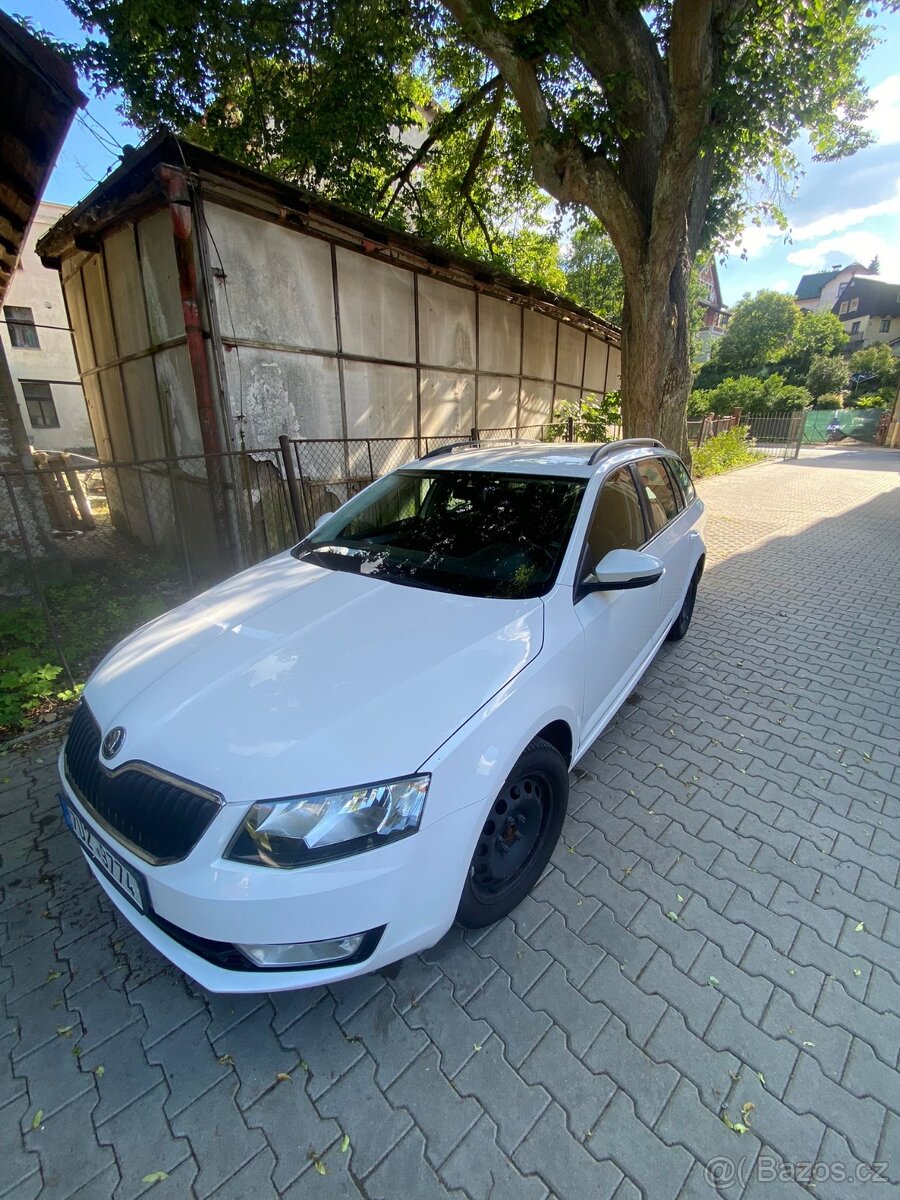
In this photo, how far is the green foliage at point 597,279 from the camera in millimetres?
20500

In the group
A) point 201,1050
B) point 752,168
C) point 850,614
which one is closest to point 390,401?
point 850,614

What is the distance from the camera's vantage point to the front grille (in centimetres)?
150

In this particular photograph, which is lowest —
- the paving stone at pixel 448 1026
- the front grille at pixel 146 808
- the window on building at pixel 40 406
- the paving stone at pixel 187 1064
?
the paving stone at pixel 448 1026

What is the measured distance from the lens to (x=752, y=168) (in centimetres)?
834

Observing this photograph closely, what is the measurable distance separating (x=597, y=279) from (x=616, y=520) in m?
22.0

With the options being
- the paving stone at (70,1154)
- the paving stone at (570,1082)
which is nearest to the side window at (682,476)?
the paving stone at (570,1082)

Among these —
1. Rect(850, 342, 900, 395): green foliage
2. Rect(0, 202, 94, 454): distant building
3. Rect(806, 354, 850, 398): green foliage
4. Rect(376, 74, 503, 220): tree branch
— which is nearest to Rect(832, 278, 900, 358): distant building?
Rect(850, 342, 900, 395): green foliage

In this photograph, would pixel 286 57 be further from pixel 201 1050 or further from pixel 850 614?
pixel 201 1050

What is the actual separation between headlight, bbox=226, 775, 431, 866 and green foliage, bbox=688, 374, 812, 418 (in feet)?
102

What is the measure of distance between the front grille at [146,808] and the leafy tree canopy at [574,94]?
7.81 m

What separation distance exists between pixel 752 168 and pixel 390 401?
6985 millimetres

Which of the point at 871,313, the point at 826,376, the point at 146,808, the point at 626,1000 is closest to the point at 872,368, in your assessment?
the point at 826,376

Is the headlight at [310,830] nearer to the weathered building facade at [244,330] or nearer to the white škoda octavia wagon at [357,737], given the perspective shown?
the white škoda octavia wagon at [357,737]

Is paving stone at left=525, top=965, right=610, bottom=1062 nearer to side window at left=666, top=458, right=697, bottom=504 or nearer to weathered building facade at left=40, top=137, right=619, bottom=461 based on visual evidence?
side window at left=666, top=458, right=697, bottom=504
